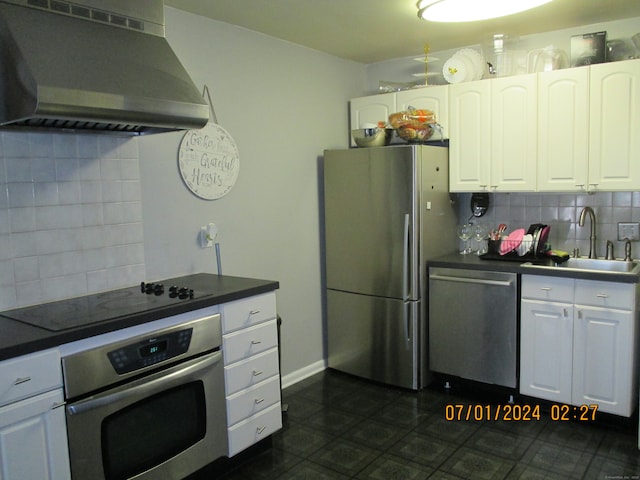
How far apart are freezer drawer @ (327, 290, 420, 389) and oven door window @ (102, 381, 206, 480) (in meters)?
1.54

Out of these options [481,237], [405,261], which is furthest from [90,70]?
[481,237]

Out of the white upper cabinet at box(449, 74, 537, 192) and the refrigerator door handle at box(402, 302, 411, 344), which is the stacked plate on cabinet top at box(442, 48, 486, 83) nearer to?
the white upper cabinet at box(449, 74, 537, 192)

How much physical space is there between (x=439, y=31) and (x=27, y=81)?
246cm

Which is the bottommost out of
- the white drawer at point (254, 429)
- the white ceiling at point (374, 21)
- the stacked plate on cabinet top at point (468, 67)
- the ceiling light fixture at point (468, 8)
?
the white drawer at point (254, 429)

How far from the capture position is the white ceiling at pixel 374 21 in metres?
2.80

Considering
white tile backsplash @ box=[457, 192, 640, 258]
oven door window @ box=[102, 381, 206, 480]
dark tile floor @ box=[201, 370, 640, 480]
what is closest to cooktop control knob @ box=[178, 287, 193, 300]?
oven door window @ box=[102, 381, 206, 480]

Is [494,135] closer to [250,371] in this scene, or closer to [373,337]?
[373,337]

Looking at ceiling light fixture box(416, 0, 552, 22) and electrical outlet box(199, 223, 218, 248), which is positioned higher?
ceiling light fixture box(416, 0, 552, 22)

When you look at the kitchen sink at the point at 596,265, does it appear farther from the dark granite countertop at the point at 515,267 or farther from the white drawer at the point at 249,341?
the white drawer at the point at 249,341

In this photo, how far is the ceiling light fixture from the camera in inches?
100.0

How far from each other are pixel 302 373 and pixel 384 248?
1.09 meters

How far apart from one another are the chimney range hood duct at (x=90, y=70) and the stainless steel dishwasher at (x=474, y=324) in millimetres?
1927

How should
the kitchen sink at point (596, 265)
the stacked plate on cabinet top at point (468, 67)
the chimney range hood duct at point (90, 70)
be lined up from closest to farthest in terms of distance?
the chimney range hood duct at point (90, 70), the kitchen sink at point (596, 265), the stacked plate on cabinet top at point (468, 67)

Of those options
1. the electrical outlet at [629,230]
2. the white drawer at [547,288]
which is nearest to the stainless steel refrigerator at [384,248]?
the white drawer at [547,288]
